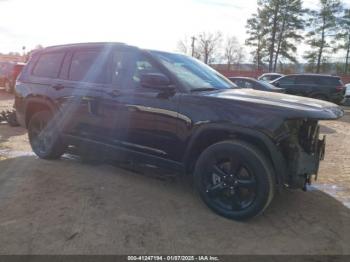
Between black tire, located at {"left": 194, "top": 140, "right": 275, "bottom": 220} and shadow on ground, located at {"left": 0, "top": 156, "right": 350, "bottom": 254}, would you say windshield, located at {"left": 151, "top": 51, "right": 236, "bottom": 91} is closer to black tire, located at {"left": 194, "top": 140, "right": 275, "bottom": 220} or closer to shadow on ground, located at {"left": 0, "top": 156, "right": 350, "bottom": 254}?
black tire, located at {"left": 194, "top": 140, "right": 275, "bottom": 220}

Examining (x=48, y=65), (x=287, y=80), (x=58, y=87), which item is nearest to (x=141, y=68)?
(x=58, y=87)

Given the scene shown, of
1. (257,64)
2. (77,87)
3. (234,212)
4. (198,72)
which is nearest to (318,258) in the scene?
(234,212)

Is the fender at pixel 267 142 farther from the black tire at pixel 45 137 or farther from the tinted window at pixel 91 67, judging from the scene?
the black tire at pixel 45 137

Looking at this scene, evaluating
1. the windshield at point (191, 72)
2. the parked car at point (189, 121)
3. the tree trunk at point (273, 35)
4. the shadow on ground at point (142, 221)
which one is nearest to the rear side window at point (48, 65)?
the parked car at point (189, 121)

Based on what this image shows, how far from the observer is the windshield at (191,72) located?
4469mm

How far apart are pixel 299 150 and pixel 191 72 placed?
168 centimetres

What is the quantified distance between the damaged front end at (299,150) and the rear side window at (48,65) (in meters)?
3.67

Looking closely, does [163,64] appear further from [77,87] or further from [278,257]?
[278,257]

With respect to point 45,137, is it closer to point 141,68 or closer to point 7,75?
point 141,68

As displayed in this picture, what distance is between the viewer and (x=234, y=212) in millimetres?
3984

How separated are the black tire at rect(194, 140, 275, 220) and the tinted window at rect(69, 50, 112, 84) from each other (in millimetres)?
1815

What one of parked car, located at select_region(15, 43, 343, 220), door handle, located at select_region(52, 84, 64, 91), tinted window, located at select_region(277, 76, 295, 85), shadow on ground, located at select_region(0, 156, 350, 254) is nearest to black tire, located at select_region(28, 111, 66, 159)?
parked car, located at select_region(15, 43, 343, 220)

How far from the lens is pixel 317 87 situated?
18.6 meters

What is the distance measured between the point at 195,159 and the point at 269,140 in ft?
3.18
